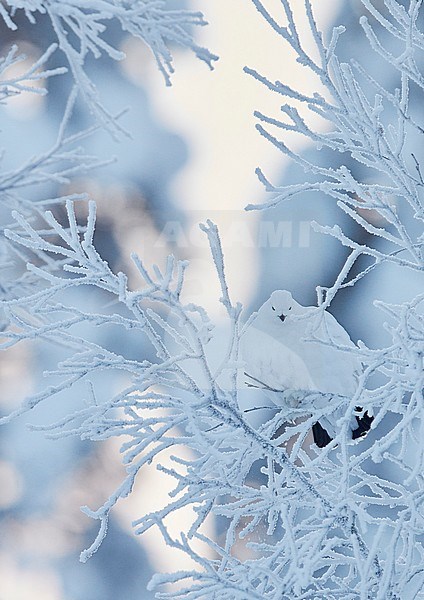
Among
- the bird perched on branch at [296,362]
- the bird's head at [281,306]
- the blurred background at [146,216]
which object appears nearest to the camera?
the bird perched on branch at [296,362]

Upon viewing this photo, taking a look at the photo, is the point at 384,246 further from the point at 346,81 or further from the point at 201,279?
the point at 346,81

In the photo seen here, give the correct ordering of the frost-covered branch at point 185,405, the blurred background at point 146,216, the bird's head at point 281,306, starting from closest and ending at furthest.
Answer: the frost-covered branch at point 185,405
the bird's head at point 281,306
the blurred background at point 146,216

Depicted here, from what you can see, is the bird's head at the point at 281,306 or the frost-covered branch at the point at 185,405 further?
the bird's head at the point at 281,306

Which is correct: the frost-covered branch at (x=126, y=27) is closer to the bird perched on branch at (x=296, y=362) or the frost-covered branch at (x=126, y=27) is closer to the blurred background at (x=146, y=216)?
the bird perched on branch at (x=296, y=362)

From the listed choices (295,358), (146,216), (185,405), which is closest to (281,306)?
(295,358)

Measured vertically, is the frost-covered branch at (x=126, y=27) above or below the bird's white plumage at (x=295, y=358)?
above

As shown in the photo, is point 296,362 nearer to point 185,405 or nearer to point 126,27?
point 185,405

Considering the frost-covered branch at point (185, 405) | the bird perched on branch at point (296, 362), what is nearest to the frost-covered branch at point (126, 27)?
the frost-covered branch at point (185, 405)

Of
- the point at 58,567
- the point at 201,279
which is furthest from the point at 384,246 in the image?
the point at 58,567
